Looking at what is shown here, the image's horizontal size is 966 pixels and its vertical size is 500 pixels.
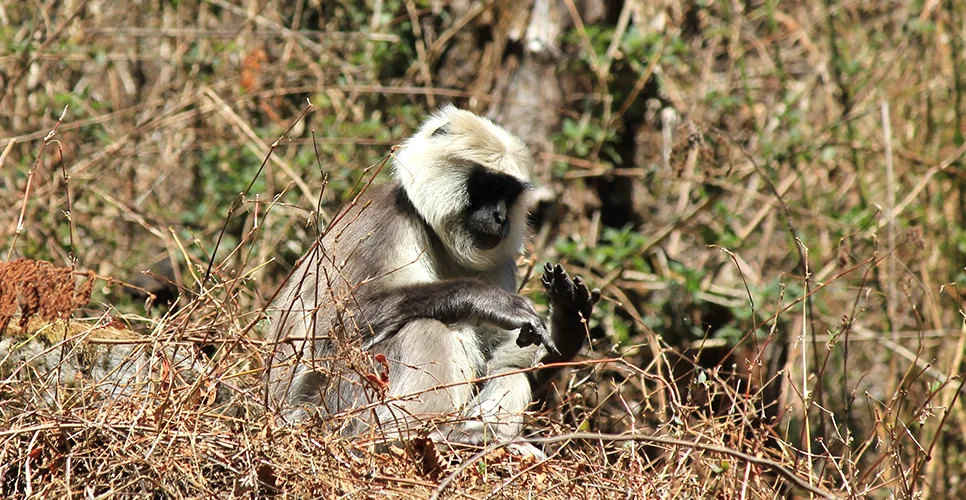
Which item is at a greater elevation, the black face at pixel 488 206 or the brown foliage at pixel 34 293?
the black face at pixel 488 206

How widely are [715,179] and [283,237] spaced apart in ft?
11.8

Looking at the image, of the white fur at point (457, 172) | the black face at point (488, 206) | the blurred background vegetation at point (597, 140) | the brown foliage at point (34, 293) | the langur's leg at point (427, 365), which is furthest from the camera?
the blurred background vegetation at point (597, 140)

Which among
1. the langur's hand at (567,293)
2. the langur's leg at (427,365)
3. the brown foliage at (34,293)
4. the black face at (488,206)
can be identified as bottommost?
the langur's leg at (427,365)

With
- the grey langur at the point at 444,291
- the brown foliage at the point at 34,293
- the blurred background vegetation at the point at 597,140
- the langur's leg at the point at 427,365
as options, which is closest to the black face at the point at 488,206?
the grey langur at the point at 444,291

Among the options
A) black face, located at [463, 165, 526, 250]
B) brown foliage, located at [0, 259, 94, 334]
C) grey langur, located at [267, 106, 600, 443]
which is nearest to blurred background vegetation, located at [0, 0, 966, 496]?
grey langur, located at [267, 106, 600, 443]

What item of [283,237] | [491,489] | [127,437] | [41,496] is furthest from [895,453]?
[283,237]

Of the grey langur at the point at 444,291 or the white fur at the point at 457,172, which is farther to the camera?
the white fur at the point at 457,172

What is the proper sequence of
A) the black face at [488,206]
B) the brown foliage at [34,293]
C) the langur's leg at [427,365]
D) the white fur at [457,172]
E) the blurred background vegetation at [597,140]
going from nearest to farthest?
the brown foliage at [34,293], the langur's leg at [427,365], the black face at [488,206], the white fur at [457,172], the blurred background vegetation at [597,140]

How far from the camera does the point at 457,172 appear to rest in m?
5.39

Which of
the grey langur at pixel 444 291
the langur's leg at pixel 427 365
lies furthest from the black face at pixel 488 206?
the langur's leg at pixel 427 365

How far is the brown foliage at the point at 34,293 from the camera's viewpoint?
172 inches

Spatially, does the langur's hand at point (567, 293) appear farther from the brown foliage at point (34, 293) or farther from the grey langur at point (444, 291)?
the brown foliage at point (34, 293)

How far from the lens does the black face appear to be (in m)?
5.27

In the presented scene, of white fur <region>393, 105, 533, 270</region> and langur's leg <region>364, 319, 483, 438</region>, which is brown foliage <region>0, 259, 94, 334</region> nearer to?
langur's leg <region>364, 319, 483, 438</region>
